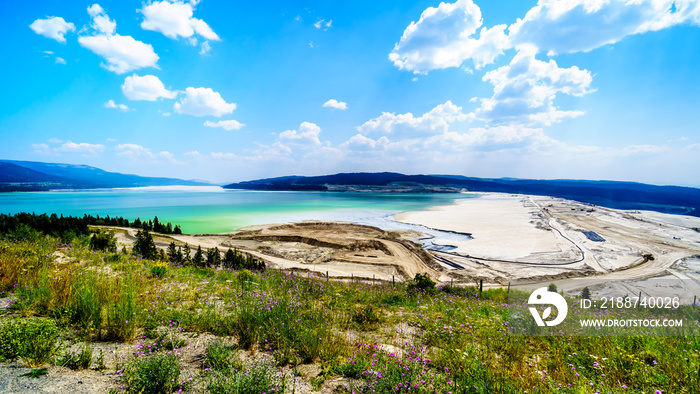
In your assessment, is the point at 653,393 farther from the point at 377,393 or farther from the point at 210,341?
the point at 210,341

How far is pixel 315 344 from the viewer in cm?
445

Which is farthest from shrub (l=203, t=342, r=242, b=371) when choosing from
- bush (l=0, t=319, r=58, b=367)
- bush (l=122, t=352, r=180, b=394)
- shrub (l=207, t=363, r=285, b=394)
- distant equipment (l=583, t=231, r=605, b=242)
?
distant equipment (l=583, t=231, r=605, b=242)

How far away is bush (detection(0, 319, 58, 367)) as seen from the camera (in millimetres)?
3357

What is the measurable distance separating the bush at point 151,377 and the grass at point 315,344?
0.01 meters

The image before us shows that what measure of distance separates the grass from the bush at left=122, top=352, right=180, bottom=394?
0.04 ft

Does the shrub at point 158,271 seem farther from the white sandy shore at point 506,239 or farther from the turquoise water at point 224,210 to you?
the turquoise water at point 224,210

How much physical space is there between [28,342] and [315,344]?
3717 mm

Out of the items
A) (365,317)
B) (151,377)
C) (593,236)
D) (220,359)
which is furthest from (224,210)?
(151,377)

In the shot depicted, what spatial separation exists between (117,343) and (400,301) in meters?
7.06

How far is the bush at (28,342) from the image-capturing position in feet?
11.0

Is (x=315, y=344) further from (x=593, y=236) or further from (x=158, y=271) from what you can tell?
(x=593, y=236)

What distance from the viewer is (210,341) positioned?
4641mm

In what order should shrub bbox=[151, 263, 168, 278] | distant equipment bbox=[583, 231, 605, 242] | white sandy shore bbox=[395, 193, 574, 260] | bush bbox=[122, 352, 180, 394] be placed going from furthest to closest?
distant equipment bbox=[583, 231, 605, 242], white sandy shore bbox=[395, 193, 574, 260], shrub bbox=[151, 263, 168, 278], bush bbox=[122, 352, 180, 394]

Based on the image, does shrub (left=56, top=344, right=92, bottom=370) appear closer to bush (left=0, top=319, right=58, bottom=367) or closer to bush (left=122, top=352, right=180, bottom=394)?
bush (left=0, top=319, right=58, bottom=367)
